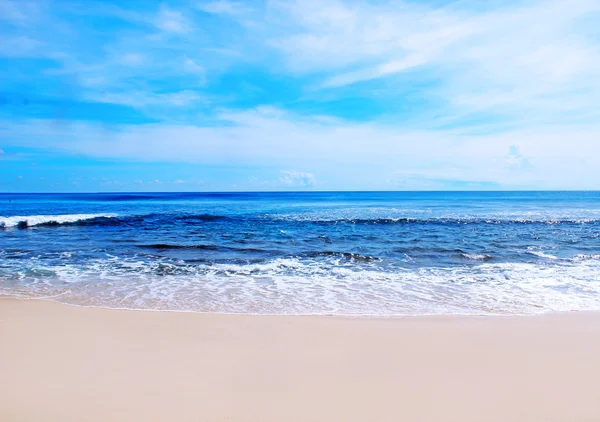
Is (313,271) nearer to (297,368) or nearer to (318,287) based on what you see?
(318,287)

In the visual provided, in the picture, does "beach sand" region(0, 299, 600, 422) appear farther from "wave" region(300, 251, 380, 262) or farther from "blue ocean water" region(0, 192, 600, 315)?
"wave" region(300, 251, 380, 262)

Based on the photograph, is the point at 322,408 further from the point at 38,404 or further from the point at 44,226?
the point at 44,226

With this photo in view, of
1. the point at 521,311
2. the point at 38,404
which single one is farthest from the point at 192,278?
the point at 521,311

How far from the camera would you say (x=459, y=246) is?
46.9ft

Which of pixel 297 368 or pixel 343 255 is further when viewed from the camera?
pixel 343 255

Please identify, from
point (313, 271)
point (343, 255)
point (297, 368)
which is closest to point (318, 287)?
point (313, 271)

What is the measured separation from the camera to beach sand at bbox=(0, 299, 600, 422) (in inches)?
133

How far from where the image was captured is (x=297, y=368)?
4.18m

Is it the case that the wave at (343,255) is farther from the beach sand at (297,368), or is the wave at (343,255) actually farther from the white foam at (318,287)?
the beach sand at (297,368)

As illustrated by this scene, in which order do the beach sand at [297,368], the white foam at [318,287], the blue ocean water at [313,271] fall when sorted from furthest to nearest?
the blue ocean water at [313,271], the white foam at [318,287], the beach sand at [297,368]

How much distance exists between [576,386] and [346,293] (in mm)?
4450

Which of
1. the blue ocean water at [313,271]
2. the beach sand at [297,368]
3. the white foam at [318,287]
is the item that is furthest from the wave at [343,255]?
the beach sand at [297,368]

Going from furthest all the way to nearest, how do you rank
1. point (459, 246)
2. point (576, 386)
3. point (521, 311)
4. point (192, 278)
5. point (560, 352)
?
1. point (459, 246)
2. point (192, 278)
3. point (521, 311)
4. point (560, 352)
5. point (576, 386)

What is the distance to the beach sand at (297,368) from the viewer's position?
133 inches
